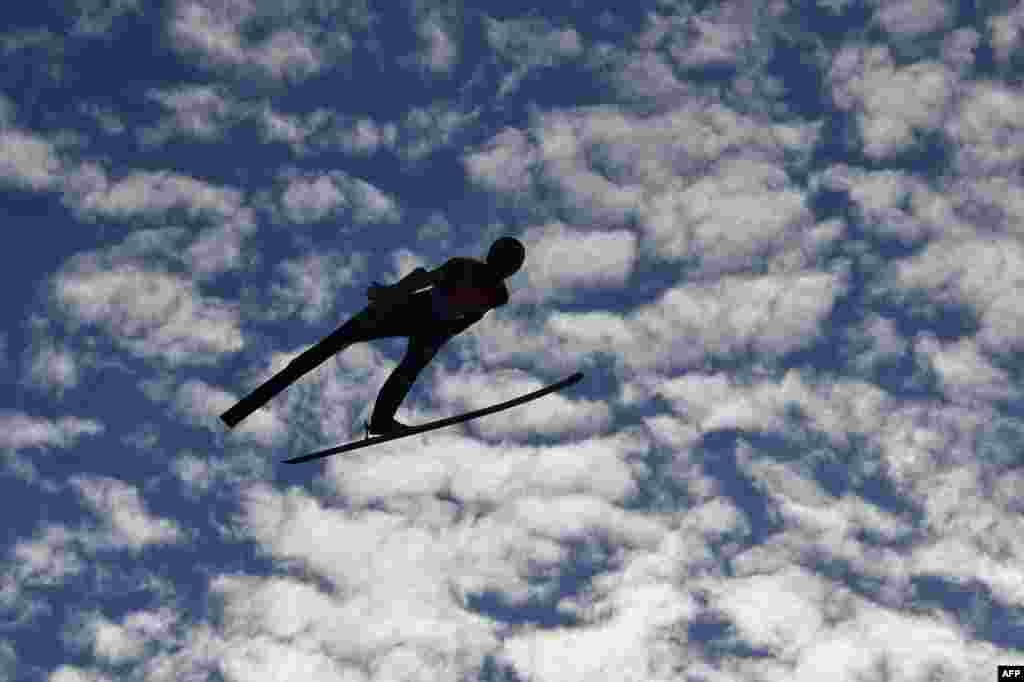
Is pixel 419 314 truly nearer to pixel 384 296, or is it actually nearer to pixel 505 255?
pixel 384 296

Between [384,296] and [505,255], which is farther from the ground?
[505,255]

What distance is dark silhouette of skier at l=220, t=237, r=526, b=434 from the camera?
1498 cm

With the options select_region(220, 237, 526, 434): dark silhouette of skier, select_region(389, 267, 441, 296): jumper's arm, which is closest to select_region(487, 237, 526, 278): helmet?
select_region(220, 237, 526, 434): dark silhouette of skier

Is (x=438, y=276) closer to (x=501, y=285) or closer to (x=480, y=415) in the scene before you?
(x=501, y=285)

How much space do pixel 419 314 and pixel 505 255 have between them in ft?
5.38

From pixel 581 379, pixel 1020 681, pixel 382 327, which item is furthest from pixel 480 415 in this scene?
pixel 1020 681

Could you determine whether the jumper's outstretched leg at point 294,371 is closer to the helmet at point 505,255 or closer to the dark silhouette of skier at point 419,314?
the dark silhouette of skier at point 419,314

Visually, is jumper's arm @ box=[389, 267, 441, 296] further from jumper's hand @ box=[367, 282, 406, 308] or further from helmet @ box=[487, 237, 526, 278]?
helmet @ box=[487, 237, 526, 278]

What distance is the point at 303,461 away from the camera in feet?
59.0

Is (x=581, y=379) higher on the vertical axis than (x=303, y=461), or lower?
higher

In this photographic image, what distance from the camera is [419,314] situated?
52.1ft

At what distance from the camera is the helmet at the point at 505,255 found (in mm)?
15055

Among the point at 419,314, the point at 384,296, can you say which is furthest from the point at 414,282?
the point at 419,314

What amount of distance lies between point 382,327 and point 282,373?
59.2 inches
